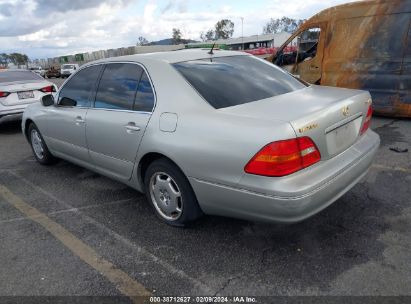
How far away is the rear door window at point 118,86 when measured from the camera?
3.64 m

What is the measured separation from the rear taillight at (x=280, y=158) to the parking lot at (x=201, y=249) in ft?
2.57

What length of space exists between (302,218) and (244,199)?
43cm

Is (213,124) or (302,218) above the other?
(213,124)

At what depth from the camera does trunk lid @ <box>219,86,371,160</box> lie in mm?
2670

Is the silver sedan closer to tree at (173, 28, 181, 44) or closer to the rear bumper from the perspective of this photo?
the rear bumper

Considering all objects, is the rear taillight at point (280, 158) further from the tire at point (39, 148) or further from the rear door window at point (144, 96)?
the tire at point (39, 148)

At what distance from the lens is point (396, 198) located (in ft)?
12.4

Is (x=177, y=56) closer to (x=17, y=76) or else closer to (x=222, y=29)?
(x=17, y=76)

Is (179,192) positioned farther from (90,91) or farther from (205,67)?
(90,91)

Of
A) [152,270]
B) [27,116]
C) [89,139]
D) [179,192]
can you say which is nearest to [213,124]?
[179,192]

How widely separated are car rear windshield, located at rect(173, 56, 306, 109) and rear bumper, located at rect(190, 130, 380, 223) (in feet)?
2.38

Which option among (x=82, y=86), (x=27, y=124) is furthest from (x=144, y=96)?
(x=27, y=124)

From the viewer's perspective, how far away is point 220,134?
274cm

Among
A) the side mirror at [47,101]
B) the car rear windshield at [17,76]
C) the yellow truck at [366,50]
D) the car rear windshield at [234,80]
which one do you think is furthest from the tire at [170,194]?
the car rear windshield at [17,76]
